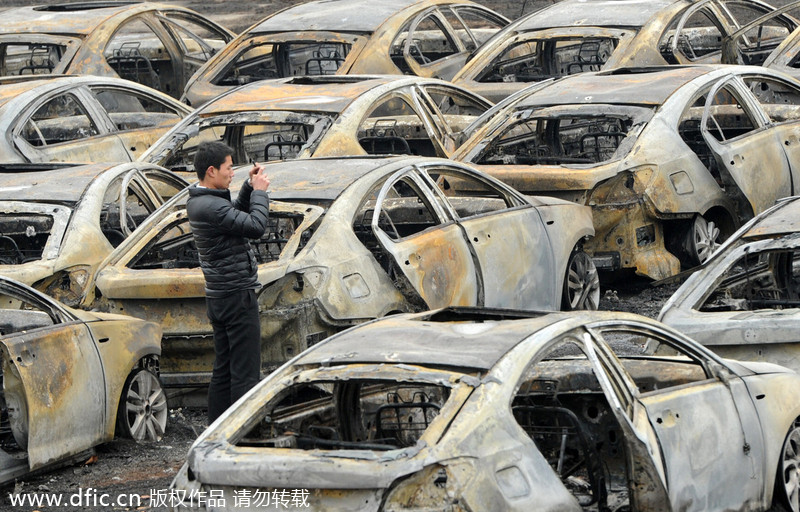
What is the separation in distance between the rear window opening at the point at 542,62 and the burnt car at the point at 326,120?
2025 millimetres

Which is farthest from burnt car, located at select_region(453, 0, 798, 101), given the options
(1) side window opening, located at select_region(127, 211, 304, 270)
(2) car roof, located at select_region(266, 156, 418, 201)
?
(1) side window opening, located at select_region(127, 211, 304, 270)

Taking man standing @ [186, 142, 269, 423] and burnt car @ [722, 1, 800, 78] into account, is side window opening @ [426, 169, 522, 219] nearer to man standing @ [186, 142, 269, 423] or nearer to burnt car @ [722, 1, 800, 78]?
man standing @ [186, 142, 269, 423]

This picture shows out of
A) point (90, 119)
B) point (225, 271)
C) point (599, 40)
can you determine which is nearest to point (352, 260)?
point (225, 271)

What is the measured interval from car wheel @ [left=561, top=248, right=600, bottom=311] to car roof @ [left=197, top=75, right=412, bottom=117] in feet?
8.82

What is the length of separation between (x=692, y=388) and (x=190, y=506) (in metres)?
2.21

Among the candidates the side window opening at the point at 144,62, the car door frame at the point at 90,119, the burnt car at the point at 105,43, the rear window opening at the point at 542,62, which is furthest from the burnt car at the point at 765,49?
the side window opening at the point at 144,62

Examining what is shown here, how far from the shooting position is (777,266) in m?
9.65

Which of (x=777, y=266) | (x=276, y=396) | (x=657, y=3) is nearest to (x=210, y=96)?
(x=657, y=3)

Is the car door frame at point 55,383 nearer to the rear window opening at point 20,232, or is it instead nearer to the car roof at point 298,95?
the rear window opening at point 20,232

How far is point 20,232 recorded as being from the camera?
11289mm

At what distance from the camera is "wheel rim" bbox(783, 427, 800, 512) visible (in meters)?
7.07

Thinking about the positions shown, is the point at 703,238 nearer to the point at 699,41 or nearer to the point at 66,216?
the point at 66,216

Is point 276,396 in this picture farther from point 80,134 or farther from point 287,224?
point 80,134

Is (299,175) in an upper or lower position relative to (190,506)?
upper
